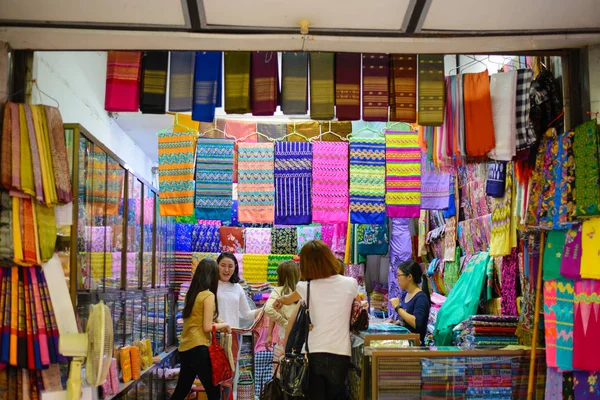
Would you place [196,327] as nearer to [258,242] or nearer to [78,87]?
[78,87]

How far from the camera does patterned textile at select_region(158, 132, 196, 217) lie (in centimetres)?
673

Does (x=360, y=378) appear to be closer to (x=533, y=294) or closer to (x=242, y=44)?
(x=533, y=294)

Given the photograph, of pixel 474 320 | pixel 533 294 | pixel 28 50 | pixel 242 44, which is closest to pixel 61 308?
pixel 28 50

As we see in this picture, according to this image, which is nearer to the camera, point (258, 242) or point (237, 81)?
point (237, 81)

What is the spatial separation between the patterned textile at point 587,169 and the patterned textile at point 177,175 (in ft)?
12.2

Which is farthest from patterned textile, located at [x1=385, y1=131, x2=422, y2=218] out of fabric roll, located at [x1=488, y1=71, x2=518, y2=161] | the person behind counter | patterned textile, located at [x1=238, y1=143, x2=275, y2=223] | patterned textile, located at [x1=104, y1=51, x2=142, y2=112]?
patterned textile, located at [x1=104, y1=51, x2=142, y2=112]

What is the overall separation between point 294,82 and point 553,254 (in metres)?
2.38

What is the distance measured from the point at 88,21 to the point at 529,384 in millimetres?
4196

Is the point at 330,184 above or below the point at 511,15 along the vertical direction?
below

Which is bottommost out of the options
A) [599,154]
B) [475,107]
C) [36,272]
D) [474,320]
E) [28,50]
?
[474,320]

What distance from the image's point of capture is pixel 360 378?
5312 millimetres

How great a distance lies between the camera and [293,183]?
6691 mm

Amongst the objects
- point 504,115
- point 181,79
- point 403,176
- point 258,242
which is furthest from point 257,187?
point 258,242

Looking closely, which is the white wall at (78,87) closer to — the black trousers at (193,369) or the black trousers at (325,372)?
the black trousers at (193,369)
